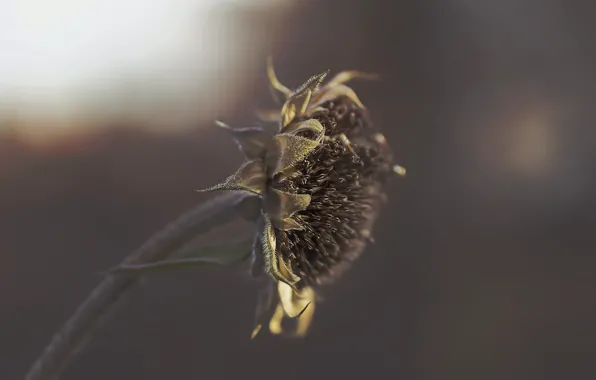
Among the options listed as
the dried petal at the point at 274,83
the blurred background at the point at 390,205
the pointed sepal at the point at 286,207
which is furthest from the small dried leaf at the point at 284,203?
the blurred background at the point at 390,205

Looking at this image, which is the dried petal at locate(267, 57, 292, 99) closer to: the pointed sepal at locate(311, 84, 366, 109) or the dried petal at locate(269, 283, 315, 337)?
the pointed sepal at locate(311, 84, 366, 109)

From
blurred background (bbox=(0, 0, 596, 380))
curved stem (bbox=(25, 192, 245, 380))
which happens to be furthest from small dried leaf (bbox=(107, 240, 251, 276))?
blurred background (bbox=(0, 0, 596, 380))

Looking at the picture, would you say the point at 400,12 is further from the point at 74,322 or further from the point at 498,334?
the point at 74,322

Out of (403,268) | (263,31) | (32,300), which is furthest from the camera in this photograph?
(263,31)

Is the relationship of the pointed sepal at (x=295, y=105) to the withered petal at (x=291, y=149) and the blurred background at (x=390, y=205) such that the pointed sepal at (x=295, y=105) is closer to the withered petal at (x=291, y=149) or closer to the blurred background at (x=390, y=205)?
the withered petal at (x=291, y=149)

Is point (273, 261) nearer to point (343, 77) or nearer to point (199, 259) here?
point (199, 259)

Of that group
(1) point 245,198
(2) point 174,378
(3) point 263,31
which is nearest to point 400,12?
(3) point 263,31

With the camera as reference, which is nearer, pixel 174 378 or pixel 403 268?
pixel 174 378

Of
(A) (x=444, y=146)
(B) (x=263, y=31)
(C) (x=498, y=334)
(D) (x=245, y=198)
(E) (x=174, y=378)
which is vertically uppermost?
(D) (x=245, y=198)
